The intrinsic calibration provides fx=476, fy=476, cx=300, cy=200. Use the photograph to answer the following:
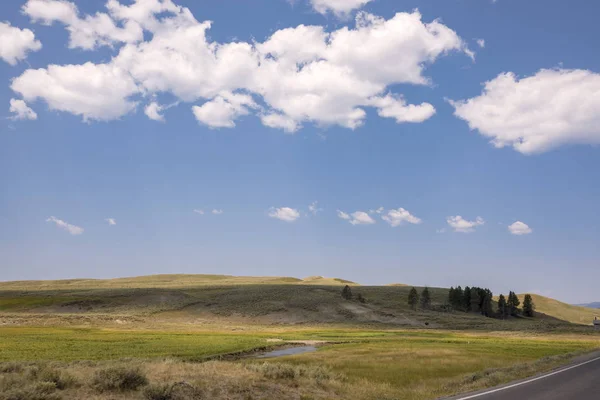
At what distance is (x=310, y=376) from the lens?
23.4m

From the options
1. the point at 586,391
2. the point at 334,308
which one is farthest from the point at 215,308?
the point at 586,391

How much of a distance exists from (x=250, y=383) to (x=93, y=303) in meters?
112

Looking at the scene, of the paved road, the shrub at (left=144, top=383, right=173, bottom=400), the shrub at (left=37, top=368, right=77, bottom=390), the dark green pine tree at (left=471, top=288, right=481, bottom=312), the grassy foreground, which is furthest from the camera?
the dark green pine tree at (left=471, top=288, right=481, bottom=312)

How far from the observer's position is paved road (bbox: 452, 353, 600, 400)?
56.9 feet

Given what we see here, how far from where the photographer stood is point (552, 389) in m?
19.3

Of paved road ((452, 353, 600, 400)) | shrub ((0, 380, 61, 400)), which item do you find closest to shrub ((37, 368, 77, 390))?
shrub ((0, 380, 61, 400))

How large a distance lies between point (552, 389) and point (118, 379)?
1685 centimetres

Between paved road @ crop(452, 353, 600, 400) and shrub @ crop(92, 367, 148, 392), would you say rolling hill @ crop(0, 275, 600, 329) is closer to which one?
paved road @ crop(452, 353, 600, 400)

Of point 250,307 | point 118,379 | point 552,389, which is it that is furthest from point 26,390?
point 250,307

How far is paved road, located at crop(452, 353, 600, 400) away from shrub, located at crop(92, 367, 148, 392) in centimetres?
1129

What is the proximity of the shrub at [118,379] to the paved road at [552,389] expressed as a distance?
11.3m

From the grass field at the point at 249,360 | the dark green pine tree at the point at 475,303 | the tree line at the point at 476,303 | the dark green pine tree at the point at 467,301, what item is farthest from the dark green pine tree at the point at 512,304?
the grass field at the point at 249,360

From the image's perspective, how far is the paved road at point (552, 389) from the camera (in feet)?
56.9

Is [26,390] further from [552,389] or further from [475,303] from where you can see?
[475,303]
